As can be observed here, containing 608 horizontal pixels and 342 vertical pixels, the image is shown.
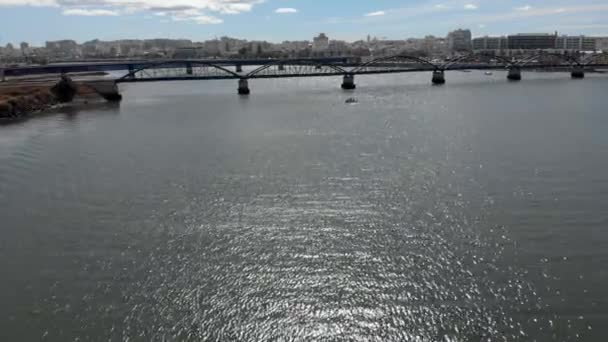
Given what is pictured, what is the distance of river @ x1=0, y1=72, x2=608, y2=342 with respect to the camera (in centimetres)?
1038

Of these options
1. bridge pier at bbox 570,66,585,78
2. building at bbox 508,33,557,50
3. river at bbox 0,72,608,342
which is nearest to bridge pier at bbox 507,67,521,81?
bridge pier at bbox 570,66,585,78

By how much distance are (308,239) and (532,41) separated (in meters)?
183

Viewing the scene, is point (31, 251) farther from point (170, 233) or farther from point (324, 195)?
point (324, 195)

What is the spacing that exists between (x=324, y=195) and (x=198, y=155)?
33.0 feet

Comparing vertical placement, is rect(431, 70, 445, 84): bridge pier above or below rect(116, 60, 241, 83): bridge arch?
below

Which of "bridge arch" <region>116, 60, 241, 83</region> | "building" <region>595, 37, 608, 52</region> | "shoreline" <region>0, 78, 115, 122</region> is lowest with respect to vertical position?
"shoreline" <region>0, 78, 115, 122</region>

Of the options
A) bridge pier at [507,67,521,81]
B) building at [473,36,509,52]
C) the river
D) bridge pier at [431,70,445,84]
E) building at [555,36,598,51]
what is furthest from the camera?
building at [473,36,509,52]

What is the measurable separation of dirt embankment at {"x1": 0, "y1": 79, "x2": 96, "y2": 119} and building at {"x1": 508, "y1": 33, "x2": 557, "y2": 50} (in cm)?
15407

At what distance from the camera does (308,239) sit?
563 inches

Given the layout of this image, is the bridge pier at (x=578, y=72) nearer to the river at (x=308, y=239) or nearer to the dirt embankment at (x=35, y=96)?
the river at (x=308, y=239)

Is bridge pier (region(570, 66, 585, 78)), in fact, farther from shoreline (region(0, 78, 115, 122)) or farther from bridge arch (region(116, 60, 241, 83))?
shoreline (region(0, 78, 115, 122))

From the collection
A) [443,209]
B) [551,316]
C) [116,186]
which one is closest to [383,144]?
[443,209]

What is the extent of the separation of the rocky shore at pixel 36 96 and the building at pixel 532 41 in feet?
505

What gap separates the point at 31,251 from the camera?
14.0 meters
